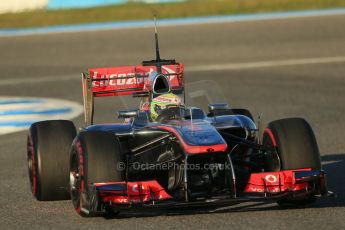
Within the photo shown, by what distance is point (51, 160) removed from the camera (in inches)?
364

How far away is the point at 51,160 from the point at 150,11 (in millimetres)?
19356

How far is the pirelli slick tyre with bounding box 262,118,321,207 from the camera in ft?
27.8

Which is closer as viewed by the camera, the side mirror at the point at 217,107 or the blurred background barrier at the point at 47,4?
the side mirror at the point at 217,107

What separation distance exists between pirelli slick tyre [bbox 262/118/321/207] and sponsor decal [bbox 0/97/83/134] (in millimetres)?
6673

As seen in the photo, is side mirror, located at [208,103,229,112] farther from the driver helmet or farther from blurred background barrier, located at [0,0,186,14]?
blurred background barrier, located at [0,0,186,14]

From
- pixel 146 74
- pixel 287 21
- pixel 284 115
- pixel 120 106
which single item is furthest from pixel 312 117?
pixel 287 21

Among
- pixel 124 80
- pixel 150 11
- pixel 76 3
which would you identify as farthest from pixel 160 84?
pixel 76 3

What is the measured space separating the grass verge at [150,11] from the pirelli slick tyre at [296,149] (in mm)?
18863

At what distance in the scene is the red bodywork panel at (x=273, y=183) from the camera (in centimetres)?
826

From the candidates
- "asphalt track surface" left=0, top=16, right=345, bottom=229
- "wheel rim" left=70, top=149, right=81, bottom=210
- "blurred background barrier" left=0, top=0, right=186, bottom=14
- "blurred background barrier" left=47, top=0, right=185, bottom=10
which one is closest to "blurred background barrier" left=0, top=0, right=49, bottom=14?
"blurred background barrier" left=0, top=0, right=186, bottom=14

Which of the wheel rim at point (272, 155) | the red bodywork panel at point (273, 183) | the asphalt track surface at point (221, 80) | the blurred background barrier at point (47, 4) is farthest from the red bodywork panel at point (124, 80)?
the blurred background barrier at point (47, 4)

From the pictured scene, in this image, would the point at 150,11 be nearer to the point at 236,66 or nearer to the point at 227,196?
the point at 236,66

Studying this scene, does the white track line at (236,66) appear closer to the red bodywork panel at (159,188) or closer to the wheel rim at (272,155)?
the wheel rim at (272,155)

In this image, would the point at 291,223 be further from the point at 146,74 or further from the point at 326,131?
the point at 326,131
